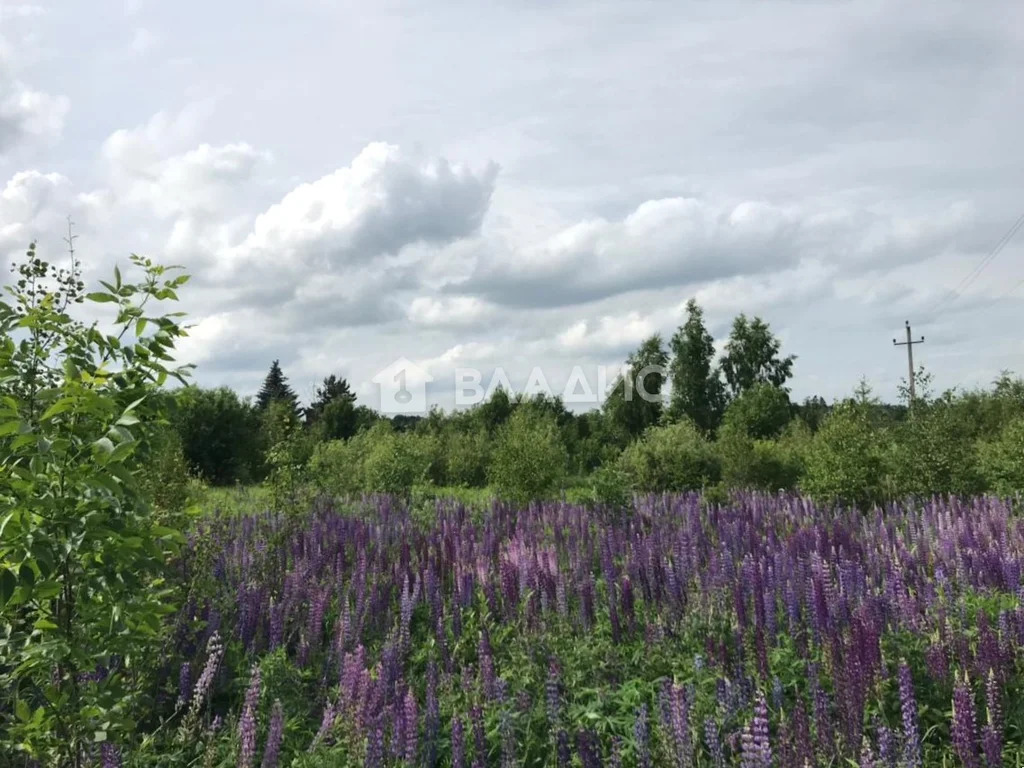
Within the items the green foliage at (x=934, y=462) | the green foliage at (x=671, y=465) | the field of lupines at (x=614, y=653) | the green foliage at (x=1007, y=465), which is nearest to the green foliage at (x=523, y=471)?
the green foliage at (x=671, y=465)

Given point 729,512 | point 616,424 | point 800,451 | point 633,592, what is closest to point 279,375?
point 616,424

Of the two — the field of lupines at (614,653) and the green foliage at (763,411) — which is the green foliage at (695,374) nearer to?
the green foliage at (763,411)

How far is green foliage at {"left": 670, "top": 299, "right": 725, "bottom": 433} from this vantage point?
46.9 meters

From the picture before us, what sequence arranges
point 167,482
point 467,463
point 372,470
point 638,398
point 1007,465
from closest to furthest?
point 167,482 < point 1007,465 < point 372,470 < point 467,463 < point 638,398

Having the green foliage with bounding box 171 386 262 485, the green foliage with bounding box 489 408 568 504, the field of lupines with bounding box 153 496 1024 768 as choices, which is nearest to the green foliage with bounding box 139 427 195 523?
the field of lupines with bounding box 153 496 1024 768

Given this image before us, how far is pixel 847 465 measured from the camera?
13.3 m

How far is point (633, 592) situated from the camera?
6832mm

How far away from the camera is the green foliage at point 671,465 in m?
19.6

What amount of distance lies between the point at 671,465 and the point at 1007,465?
7734mm

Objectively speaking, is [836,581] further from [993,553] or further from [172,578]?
[172,578]

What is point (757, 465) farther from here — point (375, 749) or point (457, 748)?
point (375, 749)

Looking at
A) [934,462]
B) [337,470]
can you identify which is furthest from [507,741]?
[337,470]

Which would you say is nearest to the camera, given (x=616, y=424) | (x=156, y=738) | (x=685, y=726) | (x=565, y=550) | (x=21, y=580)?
(x=21, y=580)

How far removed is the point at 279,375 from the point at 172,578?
183 ft
